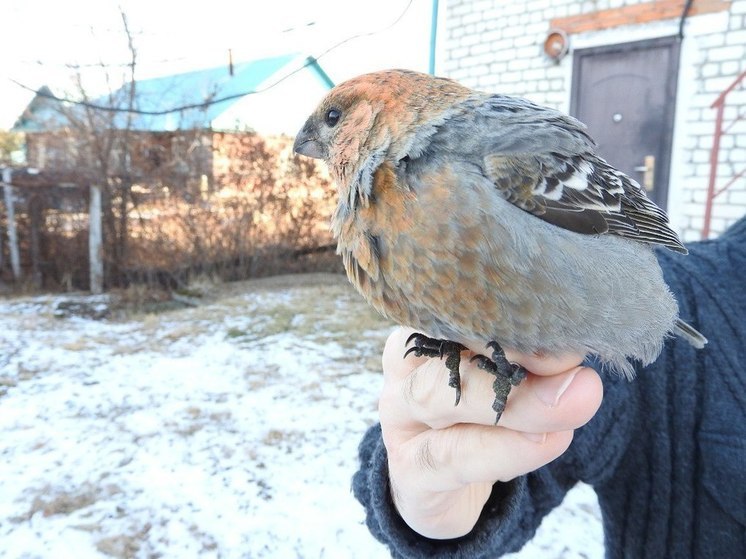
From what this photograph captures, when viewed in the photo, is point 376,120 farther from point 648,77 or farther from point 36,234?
point 36,234

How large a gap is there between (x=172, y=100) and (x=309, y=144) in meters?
12.1

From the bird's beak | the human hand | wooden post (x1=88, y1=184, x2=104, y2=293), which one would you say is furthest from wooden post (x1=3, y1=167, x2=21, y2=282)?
the human hand

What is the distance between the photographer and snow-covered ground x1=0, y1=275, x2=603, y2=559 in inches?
122

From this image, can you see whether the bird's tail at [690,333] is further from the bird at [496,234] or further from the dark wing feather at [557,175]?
the dark wing feather at [557,175]

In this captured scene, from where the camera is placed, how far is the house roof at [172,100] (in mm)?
9570

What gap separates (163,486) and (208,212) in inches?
272

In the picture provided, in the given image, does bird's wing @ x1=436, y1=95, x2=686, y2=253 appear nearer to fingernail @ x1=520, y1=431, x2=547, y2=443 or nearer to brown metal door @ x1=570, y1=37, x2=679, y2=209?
fingernail @ x1=520, y1=431, x2=547, y2=443

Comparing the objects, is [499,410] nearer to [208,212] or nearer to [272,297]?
[272,297]

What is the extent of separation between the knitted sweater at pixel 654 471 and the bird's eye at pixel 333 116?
3.45ft

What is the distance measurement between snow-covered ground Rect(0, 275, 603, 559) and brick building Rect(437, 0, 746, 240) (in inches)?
180

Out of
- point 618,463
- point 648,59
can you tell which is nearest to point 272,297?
point 648,59

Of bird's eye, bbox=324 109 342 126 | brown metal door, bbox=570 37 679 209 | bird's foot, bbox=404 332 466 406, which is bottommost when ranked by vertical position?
bird's foot, bbox=404 332 466 406

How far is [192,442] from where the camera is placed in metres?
4.12

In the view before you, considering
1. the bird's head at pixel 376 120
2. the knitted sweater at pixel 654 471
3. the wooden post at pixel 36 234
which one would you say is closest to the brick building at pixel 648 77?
the knitted sweater at pixel 654 471
